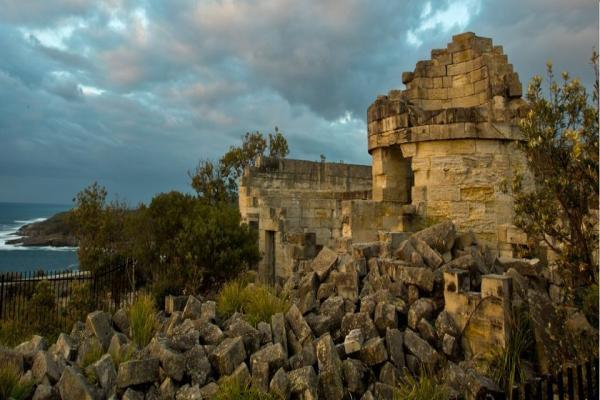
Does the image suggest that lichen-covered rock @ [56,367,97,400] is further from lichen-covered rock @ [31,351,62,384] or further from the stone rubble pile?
lichen-covered rock @ [31,351,62,384]

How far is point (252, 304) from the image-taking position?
6.22 meters

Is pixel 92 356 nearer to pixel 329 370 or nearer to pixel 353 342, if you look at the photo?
pixel 329 370

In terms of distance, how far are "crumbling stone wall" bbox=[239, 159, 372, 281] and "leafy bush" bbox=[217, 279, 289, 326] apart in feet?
11.2

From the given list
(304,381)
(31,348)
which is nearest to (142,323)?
(31,348)

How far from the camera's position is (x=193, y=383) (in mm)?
4652

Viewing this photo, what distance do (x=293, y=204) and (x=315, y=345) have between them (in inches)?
334

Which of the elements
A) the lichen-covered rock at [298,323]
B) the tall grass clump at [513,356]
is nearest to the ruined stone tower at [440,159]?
the lichen-covered rock at [298,323]

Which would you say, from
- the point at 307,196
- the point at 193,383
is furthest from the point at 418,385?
the point at 307,196

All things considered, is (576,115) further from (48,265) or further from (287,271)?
(48,265)

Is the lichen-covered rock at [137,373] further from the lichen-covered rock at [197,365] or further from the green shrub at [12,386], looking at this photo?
the green shrub at [12,386]

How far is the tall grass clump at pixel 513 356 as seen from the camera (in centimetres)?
464

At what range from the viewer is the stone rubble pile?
456 cm

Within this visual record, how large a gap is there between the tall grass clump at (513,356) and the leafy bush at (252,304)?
2.65 metres

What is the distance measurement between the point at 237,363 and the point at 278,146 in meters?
23.5
